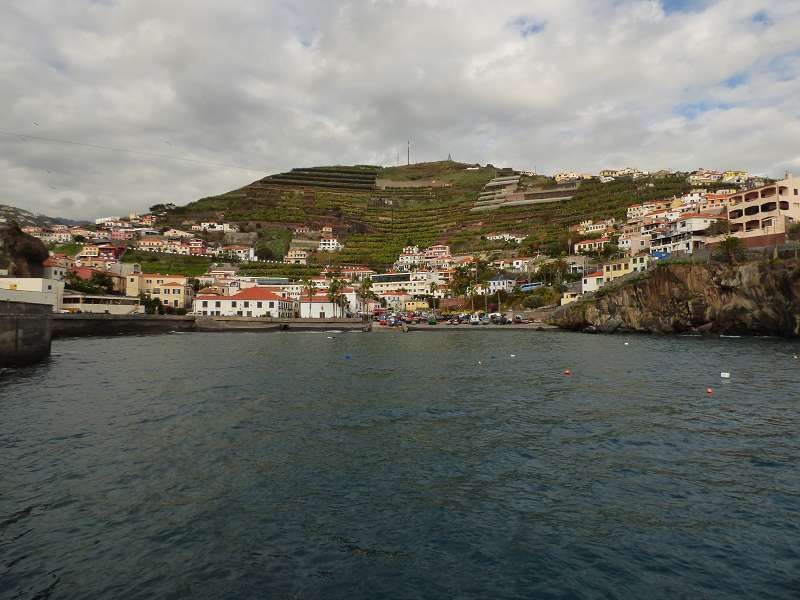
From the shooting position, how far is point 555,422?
1775 cm

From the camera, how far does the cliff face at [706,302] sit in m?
53.2

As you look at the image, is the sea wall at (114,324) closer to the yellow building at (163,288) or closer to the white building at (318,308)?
the yellow building at (163,288)

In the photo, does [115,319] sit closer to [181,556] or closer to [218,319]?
[218,319]

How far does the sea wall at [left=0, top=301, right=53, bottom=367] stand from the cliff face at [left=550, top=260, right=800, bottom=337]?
6634 cm

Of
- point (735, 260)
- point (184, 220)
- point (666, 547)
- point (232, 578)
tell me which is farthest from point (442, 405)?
point (184, 220)

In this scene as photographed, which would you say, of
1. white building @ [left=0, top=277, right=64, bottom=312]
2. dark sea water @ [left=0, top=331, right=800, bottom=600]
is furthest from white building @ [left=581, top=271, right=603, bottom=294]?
white building @ [left=0, top=277, right=64, bottom=312]

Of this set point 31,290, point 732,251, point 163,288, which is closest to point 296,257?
point 163,288

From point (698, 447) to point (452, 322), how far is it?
78.6 m

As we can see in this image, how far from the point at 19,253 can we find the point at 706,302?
107m

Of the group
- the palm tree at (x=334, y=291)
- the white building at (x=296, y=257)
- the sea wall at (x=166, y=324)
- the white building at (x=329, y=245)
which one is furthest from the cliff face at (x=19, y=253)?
the white building at (x=329, y=245)

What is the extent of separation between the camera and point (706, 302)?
198 ft

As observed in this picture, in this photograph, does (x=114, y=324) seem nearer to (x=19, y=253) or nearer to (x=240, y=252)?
(x=19, y=253)

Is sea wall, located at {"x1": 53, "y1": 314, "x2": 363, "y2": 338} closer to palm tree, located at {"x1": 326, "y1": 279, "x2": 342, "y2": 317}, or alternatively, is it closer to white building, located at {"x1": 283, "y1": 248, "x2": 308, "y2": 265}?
palm tree, located at {"x1": 326, "y1": 279, "x2": 342, "y2": 317}

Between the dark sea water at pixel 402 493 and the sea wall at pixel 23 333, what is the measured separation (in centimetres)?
1186
